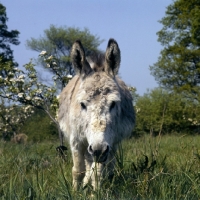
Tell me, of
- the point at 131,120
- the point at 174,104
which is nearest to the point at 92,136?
the point at 131,120

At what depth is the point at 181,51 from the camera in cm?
3045

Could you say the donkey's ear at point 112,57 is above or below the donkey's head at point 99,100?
above

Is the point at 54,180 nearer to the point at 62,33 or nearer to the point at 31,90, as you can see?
the point at 31,90

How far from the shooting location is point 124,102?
224 inches

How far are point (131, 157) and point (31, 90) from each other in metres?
4.41

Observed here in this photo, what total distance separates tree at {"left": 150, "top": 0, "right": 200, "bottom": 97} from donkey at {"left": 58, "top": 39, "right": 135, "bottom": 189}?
23433 mm

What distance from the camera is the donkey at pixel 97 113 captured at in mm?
4617

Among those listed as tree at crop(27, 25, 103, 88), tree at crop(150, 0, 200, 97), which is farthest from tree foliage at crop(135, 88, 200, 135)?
tree at crop(27, 25, 103, 88)

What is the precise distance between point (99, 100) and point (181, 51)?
26.4m

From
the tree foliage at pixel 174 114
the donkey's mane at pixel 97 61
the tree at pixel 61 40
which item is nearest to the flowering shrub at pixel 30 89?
the donkey's mane at pixel 97 61

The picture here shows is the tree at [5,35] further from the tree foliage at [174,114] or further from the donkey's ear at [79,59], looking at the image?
the donkey's ear at [79,59]

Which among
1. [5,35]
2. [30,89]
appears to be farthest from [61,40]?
[30,89]

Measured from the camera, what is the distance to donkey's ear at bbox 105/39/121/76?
535 cm

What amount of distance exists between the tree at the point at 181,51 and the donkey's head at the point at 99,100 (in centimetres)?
2368
